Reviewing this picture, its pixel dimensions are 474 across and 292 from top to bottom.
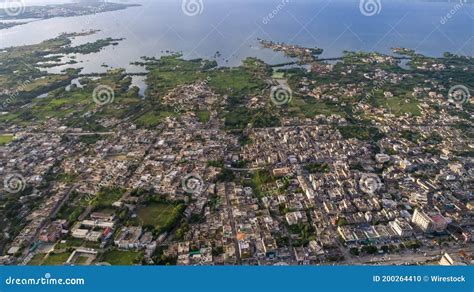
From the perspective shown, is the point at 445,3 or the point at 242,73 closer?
the point at 242,73

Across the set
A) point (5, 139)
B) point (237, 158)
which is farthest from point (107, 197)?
point (5, 139)

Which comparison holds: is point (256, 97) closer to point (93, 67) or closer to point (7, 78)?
point (93, 67)

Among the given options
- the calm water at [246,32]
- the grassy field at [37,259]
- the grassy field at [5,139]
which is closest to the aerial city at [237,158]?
the grassy field at [37,259]

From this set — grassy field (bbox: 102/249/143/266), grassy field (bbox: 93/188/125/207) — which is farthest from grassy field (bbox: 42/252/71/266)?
grassy field (bbox: 93/188/125/207)

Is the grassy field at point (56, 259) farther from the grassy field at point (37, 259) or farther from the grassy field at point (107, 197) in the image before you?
the grassy field at point (107, 197)

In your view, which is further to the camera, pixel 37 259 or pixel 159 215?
pixel 159 215

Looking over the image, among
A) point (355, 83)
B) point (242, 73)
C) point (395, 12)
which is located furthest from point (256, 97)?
point (395, 12)

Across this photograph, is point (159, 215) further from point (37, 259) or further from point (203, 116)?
point (203, 116)

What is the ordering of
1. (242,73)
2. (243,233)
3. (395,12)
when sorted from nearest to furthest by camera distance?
(243,233), (242,73), (395,12)
